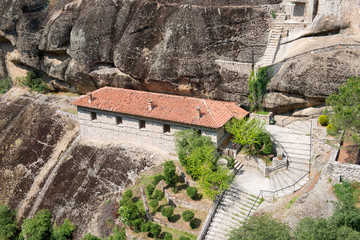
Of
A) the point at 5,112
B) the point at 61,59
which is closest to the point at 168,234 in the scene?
the point at 61,59

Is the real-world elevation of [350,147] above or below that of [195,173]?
above

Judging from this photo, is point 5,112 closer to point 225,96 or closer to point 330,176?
point 225,96

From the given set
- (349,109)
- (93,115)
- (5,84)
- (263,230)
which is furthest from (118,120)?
(5,84)

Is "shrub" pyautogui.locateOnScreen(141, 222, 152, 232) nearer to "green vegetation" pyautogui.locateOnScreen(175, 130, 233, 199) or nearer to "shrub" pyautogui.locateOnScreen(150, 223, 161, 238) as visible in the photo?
"shrub" pyautogui.locateOnScreen(150, 223, 161, 238)

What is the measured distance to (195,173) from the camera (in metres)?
24.9

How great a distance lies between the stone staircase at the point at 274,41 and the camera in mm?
28375

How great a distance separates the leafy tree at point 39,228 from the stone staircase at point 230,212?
41.2 ft

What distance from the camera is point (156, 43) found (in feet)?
105

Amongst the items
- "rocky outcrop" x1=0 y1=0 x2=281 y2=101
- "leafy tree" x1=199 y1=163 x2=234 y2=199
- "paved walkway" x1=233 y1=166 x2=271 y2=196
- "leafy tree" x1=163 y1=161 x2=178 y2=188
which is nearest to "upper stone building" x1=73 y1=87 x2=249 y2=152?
"rocky outcrop" x1=0 y1=0 x2=281 y2=101

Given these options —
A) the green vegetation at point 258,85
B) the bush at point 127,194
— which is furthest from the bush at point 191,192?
the green vegetation at point 258,85

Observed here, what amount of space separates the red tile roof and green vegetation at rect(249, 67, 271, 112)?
133 centimetres

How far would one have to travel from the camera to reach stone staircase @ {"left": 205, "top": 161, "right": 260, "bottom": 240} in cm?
2228

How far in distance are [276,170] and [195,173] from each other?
568cm

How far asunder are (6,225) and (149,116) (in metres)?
14.6
